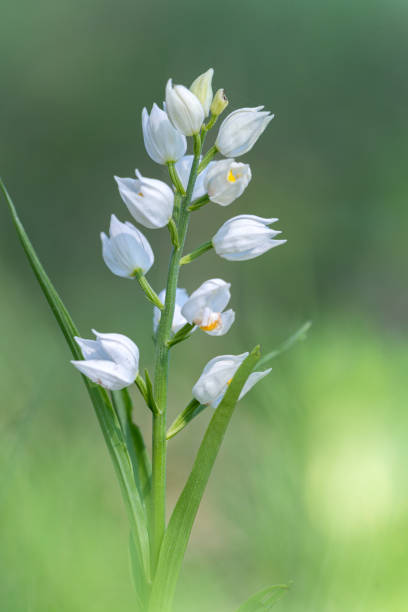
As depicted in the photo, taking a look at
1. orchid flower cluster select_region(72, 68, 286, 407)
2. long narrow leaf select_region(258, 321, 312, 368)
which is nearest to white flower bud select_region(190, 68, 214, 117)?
orchid flower cluster select_region(72, 68, 286, 407)

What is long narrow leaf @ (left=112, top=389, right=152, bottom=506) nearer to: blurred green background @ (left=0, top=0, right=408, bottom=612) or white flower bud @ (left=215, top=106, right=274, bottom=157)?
blurred green background @ (left=0, top=0, right=408, bottom=612)

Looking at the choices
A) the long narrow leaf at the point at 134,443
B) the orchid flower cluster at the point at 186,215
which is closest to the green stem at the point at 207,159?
the orchid flower cluster at the point at 186,215

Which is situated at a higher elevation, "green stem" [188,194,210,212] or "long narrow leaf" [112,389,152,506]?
"green stem" [188,194,210,212]

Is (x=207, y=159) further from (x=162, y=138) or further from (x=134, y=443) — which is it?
(x=134, y=443)

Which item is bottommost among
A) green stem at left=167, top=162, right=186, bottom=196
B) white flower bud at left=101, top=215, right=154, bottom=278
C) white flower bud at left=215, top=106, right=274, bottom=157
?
white flower bud at left=101, top=215, right=154, bottom=278

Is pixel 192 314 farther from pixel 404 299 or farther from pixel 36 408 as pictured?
pixel 404 299

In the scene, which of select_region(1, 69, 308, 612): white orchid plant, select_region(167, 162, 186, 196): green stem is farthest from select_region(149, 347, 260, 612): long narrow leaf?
select_region(167, 162, 186, 196): green stem
